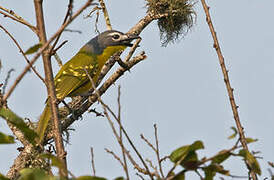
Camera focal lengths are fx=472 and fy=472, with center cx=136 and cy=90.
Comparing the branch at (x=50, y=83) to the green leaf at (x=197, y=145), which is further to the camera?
the branch at (x=50, y=83)

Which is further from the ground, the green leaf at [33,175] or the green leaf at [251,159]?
the green leaf at [33,175]

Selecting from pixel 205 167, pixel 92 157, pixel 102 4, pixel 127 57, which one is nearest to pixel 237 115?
pixel 205 167

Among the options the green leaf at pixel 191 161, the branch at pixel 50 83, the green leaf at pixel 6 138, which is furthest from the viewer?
the branch at pixel 50 83

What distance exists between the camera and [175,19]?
666 cm

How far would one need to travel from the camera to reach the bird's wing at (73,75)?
4.40 m

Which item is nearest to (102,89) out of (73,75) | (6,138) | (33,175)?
(73,75)

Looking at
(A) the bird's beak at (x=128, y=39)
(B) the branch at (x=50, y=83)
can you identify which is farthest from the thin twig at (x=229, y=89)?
(A) the bird's beak at (x=128, y=39)

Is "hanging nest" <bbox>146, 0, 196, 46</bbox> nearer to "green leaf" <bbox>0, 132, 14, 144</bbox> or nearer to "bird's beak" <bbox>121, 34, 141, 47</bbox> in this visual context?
"bird's beak" <bbox>121, 34, 141, 47</bbox>

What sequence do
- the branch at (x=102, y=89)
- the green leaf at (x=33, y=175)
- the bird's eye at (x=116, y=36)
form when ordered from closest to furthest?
the green leaf at (x=33, y=175)
the branch at (x=102, y=89)
the bird's eye at (x=116, y=36)

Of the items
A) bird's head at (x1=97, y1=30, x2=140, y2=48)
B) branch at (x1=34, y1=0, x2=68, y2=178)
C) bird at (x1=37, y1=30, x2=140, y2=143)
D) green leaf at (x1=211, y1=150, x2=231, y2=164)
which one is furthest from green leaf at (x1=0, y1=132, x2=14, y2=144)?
bird's head at (x1=97, y1=30, x2=140, y2=48)

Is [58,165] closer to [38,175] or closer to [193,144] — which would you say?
[38,175]

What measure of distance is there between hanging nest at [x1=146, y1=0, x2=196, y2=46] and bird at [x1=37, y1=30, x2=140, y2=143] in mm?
1565

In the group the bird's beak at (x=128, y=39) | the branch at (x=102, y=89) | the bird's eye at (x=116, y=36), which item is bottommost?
the branch at (x=102, y=89)

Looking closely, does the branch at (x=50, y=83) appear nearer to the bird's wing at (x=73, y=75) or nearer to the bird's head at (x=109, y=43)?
the bird's wing at (x=73, y=75)
